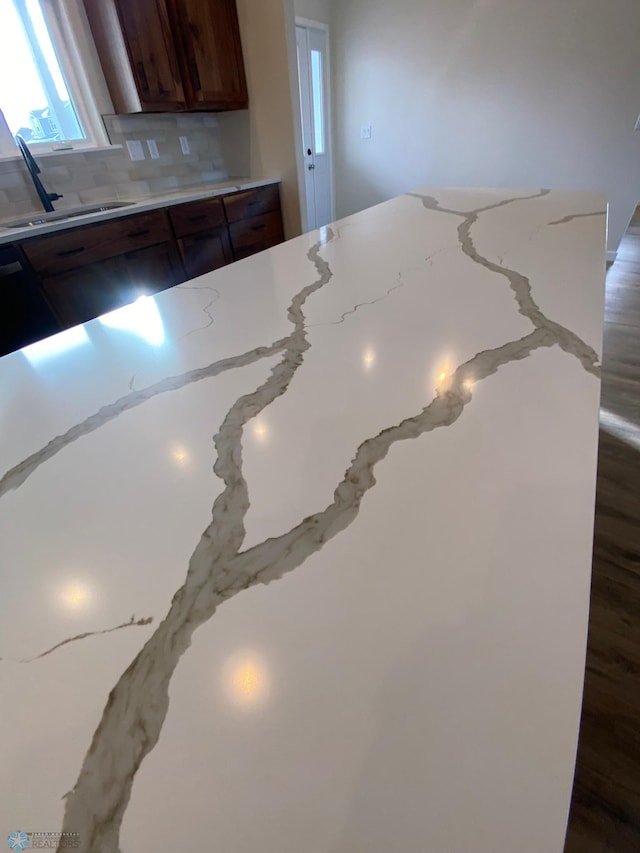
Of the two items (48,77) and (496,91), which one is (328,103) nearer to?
(496,91)

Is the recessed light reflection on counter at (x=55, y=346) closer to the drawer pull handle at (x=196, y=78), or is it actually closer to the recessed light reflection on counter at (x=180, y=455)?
the recessed light reflection on counter at (x=180, y=455)

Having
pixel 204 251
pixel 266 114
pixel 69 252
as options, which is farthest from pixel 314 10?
pixel 69 252

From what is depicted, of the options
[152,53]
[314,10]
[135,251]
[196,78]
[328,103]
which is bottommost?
[135,251]

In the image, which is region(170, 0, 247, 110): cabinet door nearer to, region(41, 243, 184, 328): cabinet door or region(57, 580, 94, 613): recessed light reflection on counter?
region(41, 243, 184, 328): cabinet door

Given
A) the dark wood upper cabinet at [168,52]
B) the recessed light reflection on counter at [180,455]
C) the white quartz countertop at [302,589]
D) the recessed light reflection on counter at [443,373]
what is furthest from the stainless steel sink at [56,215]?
the recessed light reflection on counter at [443,373]

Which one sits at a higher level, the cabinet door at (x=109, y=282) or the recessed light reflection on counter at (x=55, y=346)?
the recessed light reflection on counter at (x=55, y=346)

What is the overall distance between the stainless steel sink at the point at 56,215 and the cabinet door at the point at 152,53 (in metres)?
0.57

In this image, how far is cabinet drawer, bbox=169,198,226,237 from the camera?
234 cm

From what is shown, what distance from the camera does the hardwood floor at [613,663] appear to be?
0.84 m

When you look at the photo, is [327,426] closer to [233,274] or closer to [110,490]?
[110,490]

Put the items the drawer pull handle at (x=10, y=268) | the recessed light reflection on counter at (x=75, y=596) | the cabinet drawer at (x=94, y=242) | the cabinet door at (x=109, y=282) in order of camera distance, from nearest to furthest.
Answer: the recessed light reflection on counter at (x=75, y=596) → the drawer pull handle at (x=10, y=268) → the cabinet drawer at (x=94, y=242) → the cabinet door at (x=109, y=282)

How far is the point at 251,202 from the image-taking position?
2770mm

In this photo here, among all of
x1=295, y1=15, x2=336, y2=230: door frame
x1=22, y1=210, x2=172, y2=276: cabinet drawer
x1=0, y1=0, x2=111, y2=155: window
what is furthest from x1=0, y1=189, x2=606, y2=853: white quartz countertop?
x1=295, y1=15, x2=336, y2=230: door frame

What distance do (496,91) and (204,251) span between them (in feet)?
9.48
